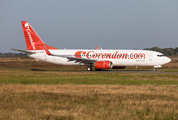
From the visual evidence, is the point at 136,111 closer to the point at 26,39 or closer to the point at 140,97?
the point at 140,97

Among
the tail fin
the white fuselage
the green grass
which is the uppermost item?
the tail fin

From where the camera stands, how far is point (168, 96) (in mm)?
15531

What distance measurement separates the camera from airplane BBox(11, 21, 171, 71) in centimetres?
4072

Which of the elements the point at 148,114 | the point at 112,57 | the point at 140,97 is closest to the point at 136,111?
the point at 148,114

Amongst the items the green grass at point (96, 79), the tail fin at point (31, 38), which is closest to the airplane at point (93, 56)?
the tail fin at point (31, 38)

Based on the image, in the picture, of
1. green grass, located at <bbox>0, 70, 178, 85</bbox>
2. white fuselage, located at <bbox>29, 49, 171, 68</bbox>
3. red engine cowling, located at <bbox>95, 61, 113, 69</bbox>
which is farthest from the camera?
white fuselage, located at <bbox>29, 49, 171, 68</bbox>

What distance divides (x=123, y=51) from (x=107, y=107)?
30483 millimetres

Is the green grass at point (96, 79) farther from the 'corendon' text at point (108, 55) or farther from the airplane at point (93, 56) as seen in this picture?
the 'corendon' text at point (108, 55)

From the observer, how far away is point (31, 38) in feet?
152

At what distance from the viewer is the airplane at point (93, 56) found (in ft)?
134

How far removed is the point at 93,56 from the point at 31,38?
12.0 m

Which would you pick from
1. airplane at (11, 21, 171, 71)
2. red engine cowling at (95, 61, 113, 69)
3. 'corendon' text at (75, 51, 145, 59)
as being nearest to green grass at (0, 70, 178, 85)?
red engine cowling at (95, 61, 113, 69)

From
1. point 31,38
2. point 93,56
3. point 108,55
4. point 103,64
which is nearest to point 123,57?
point 108,55

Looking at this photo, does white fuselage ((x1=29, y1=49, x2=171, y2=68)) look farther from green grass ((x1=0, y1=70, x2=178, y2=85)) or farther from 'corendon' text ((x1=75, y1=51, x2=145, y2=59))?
green grass ((x1=0, y1=70, x2=178, y2=85))
